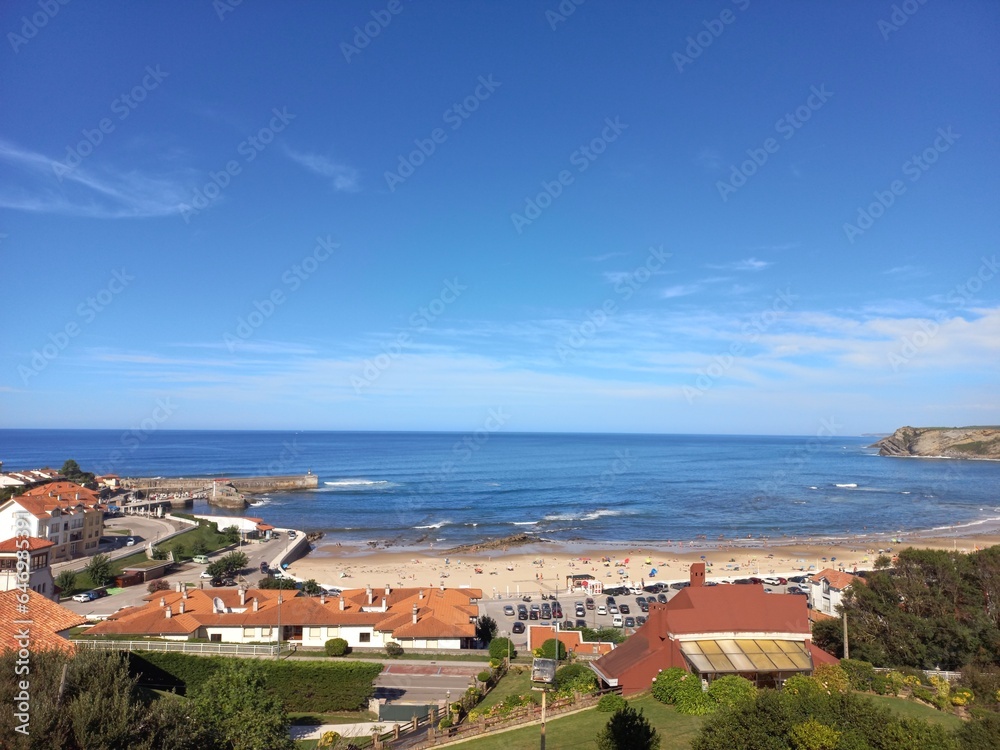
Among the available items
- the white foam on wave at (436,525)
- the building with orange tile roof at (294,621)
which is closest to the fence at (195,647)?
the building with orange tile roof at (294,621)

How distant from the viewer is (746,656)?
17.8m

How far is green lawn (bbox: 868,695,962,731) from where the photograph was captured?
581 inches

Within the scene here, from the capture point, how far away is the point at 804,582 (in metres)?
47.3

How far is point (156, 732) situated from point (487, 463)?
150176 millimetres

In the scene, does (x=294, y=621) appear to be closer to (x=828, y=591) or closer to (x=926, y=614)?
(x=926, y=614)

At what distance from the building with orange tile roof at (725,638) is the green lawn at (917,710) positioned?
187 cm

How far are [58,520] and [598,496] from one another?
72.5 m

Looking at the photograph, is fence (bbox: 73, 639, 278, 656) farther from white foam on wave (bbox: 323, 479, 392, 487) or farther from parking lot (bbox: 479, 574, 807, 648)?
white foam on wave (bbox: 323, 479, 392, 487)

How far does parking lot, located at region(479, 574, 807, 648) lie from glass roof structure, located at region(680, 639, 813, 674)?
51.4 ft

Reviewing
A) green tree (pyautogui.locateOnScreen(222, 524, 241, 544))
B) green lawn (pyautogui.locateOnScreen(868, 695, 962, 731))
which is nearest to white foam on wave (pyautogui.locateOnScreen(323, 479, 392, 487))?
green tree (pyautogui.locateOnScreen(222, 524, 241, 544))

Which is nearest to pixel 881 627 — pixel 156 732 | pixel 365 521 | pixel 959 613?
pixel 959 613

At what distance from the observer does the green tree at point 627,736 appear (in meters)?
12.4

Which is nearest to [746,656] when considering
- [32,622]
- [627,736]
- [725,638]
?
[725,638]

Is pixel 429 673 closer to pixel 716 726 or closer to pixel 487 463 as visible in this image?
pixel 716 726
